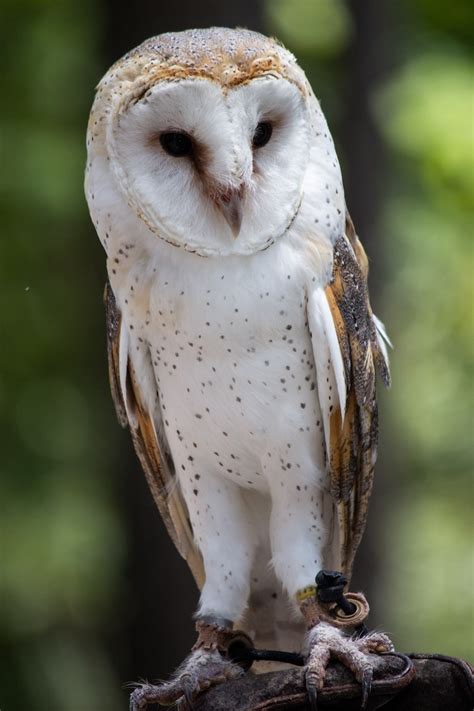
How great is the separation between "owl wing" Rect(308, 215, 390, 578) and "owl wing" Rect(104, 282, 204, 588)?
39 centimetres

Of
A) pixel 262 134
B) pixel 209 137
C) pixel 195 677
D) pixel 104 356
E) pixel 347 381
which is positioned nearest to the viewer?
pixel 209 137

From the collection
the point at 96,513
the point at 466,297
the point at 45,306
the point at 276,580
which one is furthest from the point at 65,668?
the point at 276,580

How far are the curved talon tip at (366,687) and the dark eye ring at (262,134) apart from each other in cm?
107

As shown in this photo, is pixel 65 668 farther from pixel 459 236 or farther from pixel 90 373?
pixel 459 236

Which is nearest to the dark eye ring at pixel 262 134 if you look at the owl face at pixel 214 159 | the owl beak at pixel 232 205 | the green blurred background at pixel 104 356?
the owl face at pixel 214 159

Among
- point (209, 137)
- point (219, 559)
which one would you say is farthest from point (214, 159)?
point (219, 559)

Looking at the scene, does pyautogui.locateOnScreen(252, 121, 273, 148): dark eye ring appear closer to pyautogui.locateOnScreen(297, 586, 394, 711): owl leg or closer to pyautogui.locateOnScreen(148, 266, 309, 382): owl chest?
pyautogui.locateOnScreen(148, 266, 309, 382): owl chest

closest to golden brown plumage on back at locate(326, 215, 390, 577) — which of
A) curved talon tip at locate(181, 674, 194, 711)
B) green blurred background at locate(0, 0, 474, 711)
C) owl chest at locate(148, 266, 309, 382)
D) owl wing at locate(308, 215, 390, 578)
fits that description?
owl wing at locate(308, 215, 390, 578)

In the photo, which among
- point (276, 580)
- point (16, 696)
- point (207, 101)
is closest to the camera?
point (207, 101)

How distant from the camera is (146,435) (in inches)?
103

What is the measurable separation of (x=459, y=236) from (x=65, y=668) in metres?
2.92

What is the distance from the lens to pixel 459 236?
5461 mm

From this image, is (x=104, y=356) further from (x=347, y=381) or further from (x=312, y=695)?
(x=312, y=695)

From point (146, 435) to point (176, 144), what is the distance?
0.73 m
